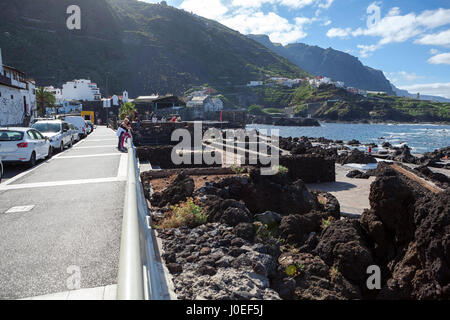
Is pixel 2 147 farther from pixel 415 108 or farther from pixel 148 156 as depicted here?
pixel 415 108

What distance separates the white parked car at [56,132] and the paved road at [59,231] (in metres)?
6.23

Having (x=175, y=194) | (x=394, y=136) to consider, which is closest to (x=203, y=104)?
(x=394, y=136)

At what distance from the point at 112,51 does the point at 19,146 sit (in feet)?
440

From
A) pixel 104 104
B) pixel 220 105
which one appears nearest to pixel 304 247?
pixel 104 104

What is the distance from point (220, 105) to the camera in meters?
110

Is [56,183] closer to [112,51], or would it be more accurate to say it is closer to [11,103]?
[11,103]

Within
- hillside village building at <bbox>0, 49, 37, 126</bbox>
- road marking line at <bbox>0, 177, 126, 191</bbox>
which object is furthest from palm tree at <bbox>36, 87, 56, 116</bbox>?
road marking line at <bbox>0, 177, 126, 191</bbox>

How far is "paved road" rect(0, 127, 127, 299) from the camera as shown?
423 centimetres

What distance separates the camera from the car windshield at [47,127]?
18078 mm

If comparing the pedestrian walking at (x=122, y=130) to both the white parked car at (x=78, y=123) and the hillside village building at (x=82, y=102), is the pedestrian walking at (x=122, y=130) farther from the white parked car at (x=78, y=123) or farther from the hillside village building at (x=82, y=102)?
the hillside village building at (x=82, y=102)

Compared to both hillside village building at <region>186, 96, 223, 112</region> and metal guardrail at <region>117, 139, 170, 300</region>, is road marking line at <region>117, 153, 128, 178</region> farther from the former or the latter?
hillside village building at <region>186, 96, 223, 112</region>

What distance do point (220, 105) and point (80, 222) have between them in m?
105

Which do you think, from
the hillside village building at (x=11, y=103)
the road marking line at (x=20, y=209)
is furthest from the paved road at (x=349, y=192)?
the hillside village building at (x=11, y=103)

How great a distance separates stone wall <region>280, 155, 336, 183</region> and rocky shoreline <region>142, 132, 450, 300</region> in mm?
8166
